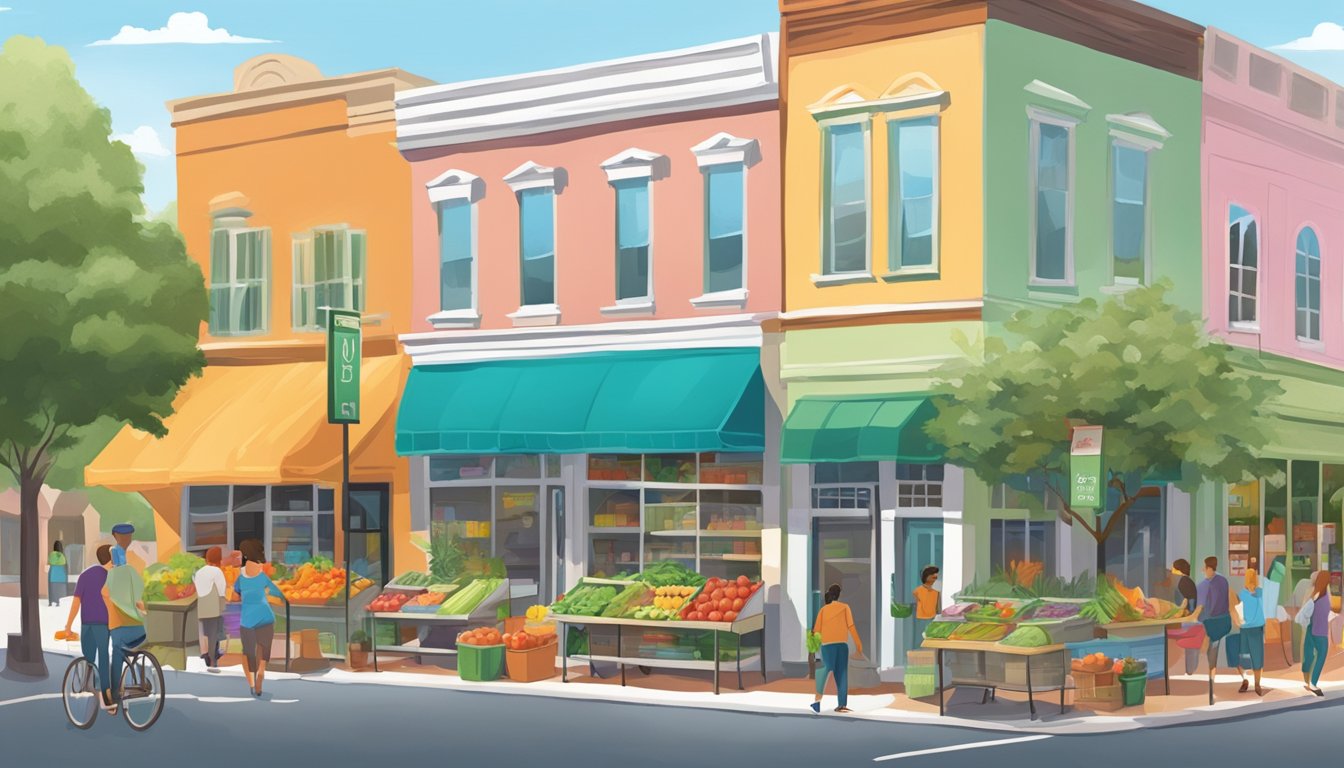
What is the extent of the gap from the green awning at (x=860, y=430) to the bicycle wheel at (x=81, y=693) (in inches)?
397

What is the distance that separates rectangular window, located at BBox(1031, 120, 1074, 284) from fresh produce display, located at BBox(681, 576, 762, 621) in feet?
20.1

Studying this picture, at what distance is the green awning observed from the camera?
2516cm

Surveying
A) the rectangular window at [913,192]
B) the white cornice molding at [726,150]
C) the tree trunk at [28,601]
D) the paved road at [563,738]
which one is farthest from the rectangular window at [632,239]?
the tree trunk at [28,601]

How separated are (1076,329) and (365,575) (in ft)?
45.6

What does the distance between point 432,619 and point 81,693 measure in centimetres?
719

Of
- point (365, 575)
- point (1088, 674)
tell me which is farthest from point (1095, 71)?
point (365, 575)

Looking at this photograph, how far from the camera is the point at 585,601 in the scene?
2602cm

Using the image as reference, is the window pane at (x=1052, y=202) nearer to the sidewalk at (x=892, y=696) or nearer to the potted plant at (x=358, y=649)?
the sidewalk at (x=892, y=696)

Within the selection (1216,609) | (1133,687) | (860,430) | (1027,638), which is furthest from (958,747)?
(860,430)

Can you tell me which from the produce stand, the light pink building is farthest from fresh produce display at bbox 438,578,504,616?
the light pink building

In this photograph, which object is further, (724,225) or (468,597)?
(724,225)

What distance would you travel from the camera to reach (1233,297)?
3069 centimetres

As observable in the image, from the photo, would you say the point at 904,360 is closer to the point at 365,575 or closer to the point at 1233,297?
the point at 1233,297

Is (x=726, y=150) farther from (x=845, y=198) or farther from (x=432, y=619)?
(x=432, y=619)
